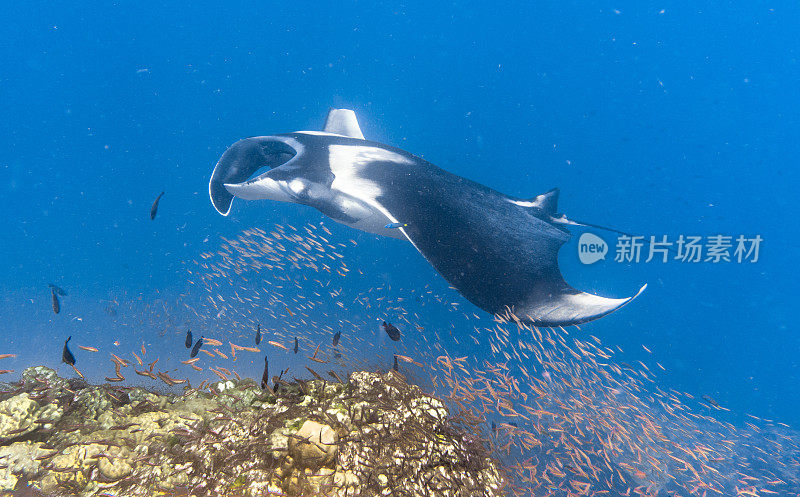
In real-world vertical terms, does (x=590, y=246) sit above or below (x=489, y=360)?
above

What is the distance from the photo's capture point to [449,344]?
54.5ft

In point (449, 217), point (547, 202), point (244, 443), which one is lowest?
point (244, 443)

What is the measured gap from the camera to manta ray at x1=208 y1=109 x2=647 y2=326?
3996mm

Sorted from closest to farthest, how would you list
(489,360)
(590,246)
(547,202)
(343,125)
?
1. (547,202)
2. (343,125)
3. (590,246)
4. (489,360)

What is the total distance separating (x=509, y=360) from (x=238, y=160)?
51.8 ft

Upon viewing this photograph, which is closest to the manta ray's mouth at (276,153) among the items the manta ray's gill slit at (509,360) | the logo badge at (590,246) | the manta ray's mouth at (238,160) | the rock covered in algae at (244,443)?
the manta ray's mouth at (238,160)

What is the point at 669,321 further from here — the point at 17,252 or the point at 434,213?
the point at 17,252

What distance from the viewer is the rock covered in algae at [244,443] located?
181 cm

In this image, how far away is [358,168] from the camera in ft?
15.9

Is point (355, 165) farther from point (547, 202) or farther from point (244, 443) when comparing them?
point (244, 443)

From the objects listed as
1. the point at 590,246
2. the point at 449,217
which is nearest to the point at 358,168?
the point at 449,217

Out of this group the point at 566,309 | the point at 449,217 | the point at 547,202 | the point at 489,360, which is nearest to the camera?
the point at 566,309

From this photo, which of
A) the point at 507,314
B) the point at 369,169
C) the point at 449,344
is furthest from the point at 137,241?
the point at 507,314

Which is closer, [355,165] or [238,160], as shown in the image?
[355,165]
